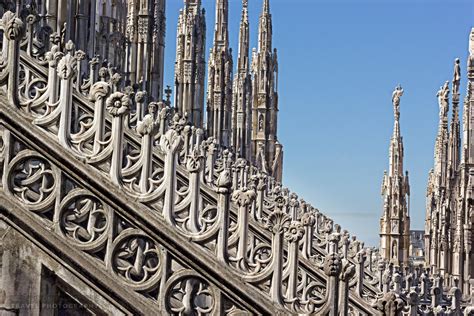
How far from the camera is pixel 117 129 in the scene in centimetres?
695

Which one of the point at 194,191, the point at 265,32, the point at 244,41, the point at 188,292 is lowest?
the point at 244,41

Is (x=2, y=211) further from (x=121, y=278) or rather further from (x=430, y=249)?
(x=430, y=249)

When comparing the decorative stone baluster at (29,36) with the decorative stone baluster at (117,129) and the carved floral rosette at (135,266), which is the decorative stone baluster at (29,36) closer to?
the decorative stone baluster at (117,129)

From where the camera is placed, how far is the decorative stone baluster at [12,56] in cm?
699

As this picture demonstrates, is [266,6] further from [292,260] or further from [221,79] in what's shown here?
[292,260]

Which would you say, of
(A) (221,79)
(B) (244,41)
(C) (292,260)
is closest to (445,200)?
(A) (221,79)

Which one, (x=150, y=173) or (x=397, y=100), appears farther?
(x=397, y=100)

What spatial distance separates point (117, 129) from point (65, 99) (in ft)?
1.35

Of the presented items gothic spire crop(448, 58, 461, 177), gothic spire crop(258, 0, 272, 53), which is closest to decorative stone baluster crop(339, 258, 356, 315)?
gothic spire crop(448, 58, 461, 177)

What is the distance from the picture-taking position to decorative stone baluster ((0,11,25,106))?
6988mm

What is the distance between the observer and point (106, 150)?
6824 mm

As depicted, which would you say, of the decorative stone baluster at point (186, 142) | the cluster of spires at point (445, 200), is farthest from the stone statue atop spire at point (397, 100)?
the decorative stone baluster at point (186, 142)

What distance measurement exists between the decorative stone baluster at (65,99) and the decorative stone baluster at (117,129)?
0.29 meters

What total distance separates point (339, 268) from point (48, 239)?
6.26 feet
